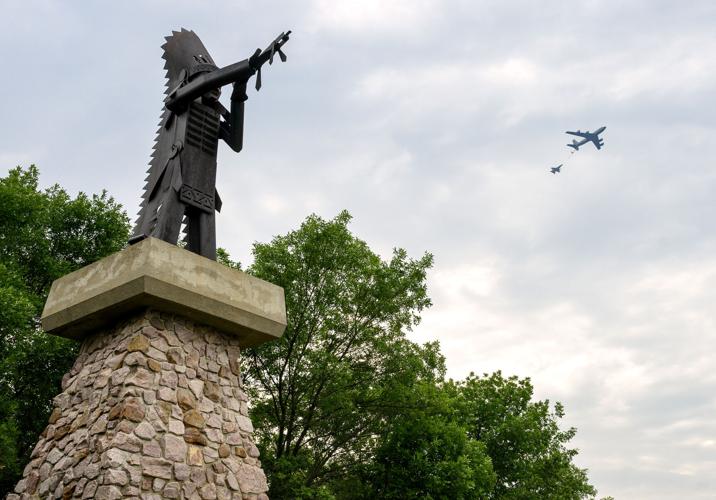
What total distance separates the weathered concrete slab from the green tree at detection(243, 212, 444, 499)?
8.07 meters

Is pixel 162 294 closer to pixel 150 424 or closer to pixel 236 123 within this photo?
pixel 150 424

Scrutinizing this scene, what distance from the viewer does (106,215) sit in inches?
709

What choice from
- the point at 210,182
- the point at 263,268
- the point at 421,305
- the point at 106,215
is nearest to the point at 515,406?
the point at 421,305

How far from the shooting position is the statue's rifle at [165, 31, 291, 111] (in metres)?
7.69

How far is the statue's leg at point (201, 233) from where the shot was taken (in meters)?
7.86

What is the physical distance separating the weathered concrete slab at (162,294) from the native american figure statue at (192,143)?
647mm

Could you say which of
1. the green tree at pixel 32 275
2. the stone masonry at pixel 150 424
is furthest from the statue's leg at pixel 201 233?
the green tree at pixel 32 275

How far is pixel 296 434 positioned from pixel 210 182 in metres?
9.51

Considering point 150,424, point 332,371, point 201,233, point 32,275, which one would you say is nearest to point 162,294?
point 150,424

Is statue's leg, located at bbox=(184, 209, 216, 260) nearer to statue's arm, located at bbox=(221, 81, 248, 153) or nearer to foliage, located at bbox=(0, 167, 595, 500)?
statue's arm, located at bbox=(221, 81, 248, 153)

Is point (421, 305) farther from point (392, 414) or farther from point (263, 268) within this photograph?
point (263, 268)

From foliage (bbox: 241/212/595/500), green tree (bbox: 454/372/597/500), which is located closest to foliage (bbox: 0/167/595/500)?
foliage (bbox: 241/212/595/500)

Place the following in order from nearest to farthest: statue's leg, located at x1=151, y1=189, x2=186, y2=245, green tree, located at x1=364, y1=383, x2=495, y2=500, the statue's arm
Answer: statue's leg, located at x1=151, y1=189, x2=186, y2=245 → the statue's arm → green tree, located at x1=364, y1=383, x2=495, y2=500

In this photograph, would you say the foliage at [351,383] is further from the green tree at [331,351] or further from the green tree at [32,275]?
the green tree at [32,275]
